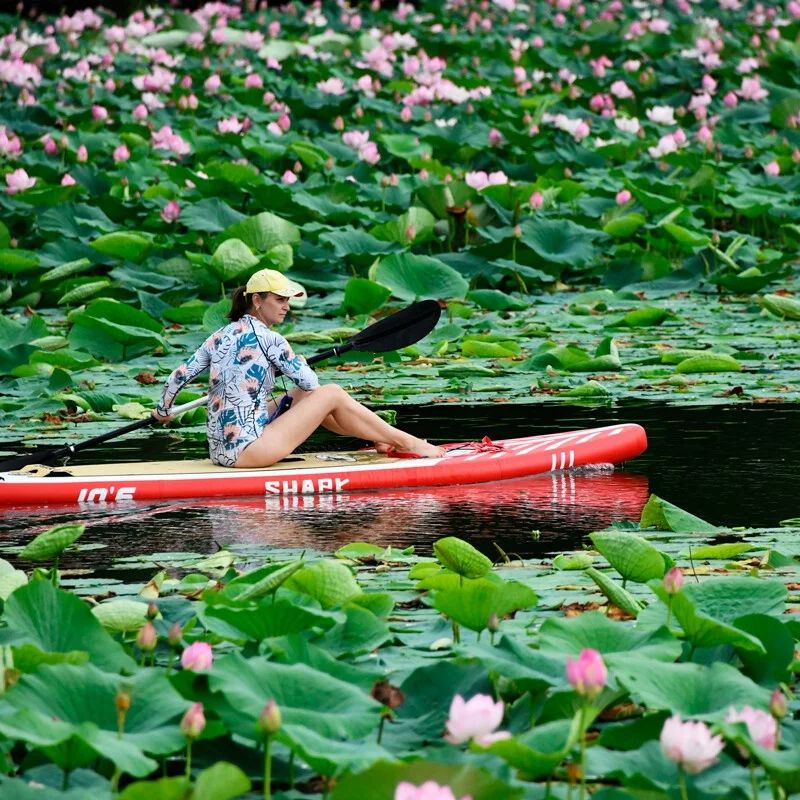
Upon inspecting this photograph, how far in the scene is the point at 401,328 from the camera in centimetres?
794

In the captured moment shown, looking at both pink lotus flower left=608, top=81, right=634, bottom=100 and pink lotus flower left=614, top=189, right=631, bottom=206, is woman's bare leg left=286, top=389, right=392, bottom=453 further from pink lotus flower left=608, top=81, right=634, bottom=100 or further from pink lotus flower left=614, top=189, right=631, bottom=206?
pink lotus flower left=608, top=81, right=634, bottom=100

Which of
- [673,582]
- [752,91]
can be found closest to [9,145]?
[752,91]

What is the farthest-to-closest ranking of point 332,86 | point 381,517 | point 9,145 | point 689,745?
1. point 332,86
2. point 9,145
3. point 381,517
4. point 689,745

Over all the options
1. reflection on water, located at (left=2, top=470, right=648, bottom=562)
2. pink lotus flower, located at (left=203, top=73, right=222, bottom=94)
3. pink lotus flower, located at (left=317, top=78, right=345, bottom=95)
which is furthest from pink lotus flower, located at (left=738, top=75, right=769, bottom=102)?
reflection on water, located at (left=2, top=470, right=648, bottom=562)

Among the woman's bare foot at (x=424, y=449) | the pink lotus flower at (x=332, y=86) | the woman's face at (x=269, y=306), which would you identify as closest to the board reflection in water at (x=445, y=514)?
the woman's bare foot at (x=424, y=449)

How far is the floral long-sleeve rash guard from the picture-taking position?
22.0ft

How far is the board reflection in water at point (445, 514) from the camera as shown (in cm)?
566

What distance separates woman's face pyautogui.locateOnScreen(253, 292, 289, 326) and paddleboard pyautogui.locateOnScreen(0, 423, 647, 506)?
554mm

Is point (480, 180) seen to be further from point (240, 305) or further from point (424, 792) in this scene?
point (424, 792)

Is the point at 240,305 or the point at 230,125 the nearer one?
the point at 240,305

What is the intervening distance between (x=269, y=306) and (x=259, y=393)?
1.10 ft

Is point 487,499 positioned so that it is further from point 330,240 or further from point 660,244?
point 660,244

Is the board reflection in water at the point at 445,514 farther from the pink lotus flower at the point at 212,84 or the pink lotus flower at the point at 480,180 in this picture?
the pink lotus flower at the point at 212,84

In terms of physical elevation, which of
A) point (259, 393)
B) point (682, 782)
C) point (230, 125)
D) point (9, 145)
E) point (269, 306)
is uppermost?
point (230, 125)
